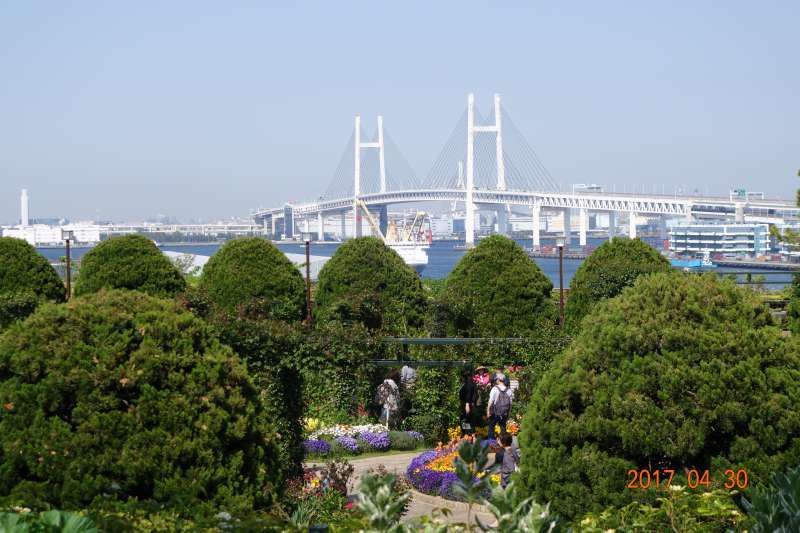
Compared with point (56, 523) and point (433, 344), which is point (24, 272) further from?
point (56, 523)

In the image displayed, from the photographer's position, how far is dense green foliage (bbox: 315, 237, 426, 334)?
43.2ft

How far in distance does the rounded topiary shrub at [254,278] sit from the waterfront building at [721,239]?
61.1 meters

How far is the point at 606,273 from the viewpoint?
1266 centimetres

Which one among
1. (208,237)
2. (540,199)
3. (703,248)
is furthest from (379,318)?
(208,237)

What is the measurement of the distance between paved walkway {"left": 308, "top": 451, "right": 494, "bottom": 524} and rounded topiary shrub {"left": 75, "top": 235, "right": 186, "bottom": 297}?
3.92 meters

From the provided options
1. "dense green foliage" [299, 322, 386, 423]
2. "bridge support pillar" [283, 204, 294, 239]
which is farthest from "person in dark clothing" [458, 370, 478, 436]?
"bridge support pillar" [283, 204, 294, 239]

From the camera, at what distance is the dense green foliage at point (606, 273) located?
12.5 metres

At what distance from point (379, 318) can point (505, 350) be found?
3.41 m

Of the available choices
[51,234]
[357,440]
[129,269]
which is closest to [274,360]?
[357,440]

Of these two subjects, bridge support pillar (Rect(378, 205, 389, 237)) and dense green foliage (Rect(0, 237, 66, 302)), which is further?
bridge support pillar (Rect(378, 205, 389, 237))

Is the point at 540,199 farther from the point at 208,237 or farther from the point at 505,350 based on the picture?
the point at 505,350

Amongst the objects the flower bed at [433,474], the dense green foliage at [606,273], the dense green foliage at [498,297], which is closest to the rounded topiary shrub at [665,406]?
the flower bed at [433,474]

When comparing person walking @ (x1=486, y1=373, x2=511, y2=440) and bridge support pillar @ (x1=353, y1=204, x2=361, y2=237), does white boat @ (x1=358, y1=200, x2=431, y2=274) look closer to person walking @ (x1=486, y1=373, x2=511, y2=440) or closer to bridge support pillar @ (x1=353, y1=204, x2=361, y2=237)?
bridge support pillar @ (x1=353, y1=204, x2=361, y2=237)

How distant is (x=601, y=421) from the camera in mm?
4195
